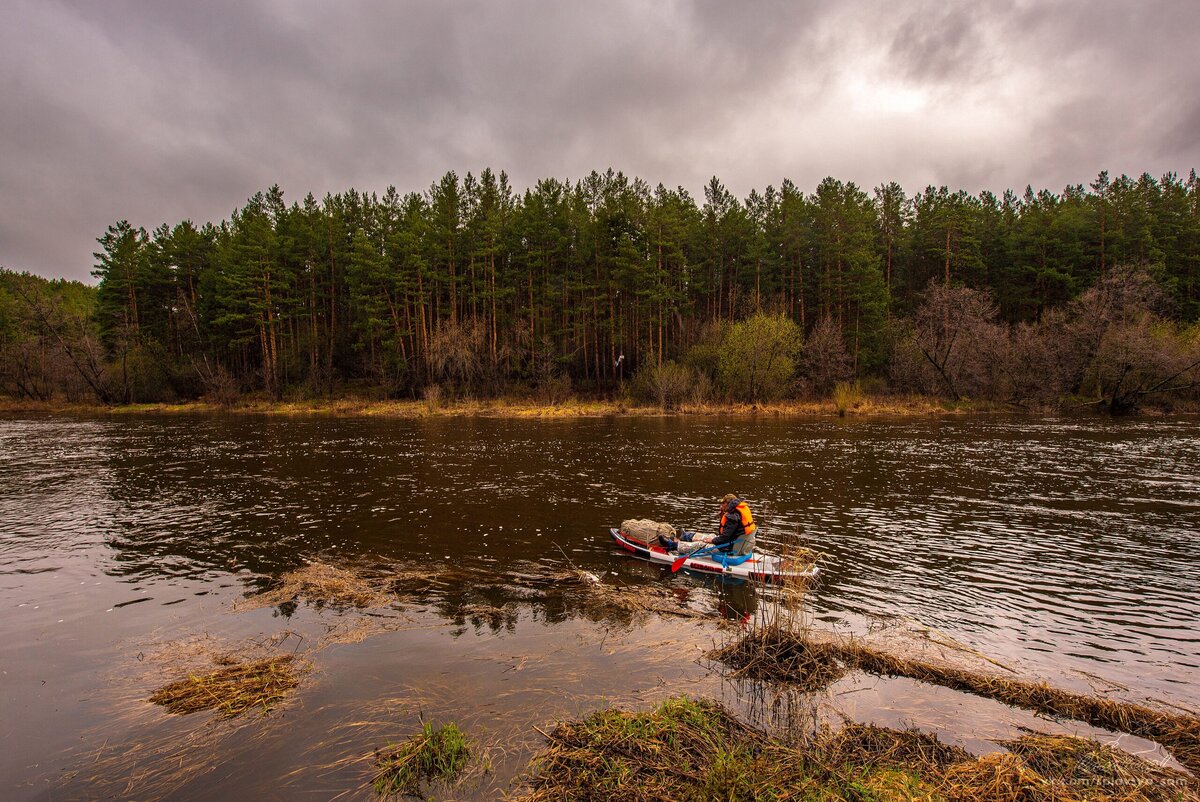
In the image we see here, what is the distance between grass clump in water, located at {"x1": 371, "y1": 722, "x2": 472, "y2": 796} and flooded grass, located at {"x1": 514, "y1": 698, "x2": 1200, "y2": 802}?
0.83 m

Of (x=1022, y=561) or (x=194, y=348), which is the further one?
(x=194, y=348)

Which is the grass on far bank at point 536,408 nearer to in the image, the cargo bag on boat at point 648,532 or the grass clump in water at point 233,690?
the cargo bag on boat at point 648,532

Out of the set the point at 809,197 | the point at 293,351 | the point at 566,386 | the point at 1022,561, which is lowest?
the point at 1022,561

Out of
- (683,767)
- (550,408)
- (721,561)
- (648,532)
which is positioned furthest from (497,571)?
(550,408)

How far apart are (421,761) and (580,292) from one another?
177 feet

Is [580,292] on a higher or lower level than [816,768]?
higher

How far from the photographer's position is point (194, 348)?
6400 cm

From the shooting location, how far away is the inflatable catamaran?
1096 centimetres

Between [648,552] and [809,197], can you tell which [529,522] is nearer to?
[648,552]

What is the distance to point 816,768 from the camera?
5.02m

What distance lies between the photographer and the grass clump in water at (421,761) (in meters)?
5.09

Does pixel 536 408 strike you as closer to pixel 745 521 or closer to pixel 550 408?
pixel 550 408

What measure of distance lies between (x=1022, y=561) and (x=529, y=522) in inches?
474

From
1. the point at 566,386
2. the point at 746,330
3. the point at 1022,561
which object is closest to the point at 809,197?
the point at 746,330
